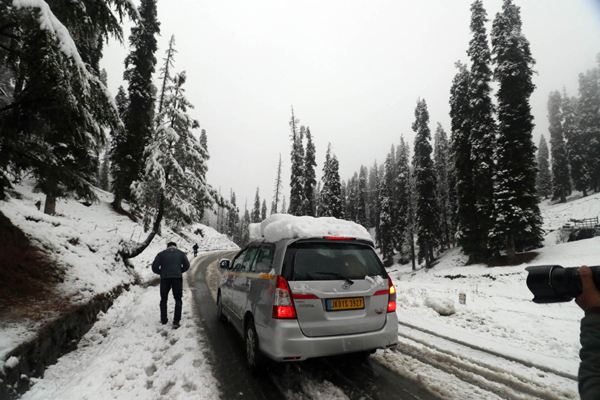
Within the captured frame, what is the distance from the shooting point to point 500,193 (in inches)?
790

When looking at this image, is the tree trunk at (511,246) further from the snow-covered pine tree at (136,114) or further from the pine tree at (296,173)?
the snow-covered pine tree at (136,114)

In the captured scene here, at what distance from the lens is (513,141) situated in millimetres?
20250

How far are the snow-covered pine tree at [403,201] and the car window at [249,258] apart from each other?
32345mm

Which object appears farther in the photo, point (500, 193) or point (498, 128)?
point (498, 128)

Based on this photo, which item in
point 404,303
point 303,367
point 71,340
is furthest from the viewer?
point 404,303

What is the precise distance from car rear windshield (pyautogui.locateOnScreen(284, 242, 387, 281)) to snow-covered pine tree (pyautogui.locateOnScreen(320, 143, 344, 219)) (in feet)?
102

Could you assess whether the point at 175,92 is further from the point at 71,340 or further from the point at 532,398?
the point at 532,398

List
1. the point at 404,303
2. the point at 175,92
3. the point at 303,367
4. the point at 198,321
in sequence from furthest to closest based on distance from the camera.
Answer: the point at 175,92 < the point at 404,303 < the point at 198,321 < the point at 303,367

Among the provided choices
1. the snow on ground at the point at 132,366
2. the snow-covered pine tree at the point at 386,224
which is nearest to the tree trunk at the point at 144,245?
the snow on ground at the point at 132,366

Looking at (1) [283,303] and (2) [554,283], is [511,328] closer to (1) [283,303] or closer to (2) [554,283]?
(1) [283,303]

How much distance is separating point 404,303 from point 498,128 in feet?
63.7

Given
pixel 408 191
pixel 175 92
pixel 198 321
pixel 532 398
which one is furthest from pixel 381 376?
pixel 408 191

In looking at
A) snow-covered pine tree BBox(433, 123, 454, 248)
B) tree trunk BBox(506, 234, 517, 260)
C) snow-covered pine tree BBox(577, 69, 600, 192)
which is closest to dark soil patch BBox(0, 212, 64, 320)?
tree trunk BBox(506, 234, 517, 260)

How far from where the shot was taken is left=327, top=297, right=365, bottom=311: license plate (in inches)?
146
